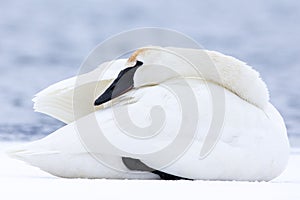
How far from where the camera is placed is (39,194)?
3404mm

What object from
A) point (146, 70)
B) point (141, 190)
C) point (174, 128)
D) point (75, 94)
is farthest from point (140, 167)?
point (141, 190)

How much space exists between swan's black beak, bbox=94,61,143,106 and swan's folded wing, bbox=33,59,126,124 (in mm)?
232

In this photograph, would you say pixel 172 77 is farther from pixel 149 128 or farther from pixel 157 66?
pixel 149 128

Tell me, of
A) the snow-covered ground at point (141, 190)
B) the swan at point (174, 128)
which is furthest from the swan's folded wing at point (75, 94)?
the snow-covered ground at point (141, 190)

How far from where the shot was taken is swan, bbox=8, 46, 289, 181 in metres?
4.46

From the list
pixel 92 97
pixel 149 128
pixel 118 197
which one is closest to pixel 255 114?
pixel 149 128

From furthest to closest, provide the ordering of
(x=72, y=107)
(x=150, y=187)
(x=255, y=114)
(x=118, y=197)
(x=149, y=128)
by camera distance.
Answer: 1. (x=72, y=107)
2. (x=255, y=114)
3. (x=149, y=128)
4. (x=150, y=187)
5. (x=118, y=197)

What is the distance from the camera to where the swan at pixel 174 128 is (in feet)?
14.6

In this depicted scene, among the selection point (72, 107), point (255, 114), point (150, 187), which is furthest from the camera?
point (72, 107)

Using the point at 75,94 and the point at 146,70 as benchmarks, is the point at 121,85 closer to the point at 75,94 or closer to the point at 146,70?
the point at 146,70

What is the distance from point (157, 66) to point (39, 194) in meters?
1.84

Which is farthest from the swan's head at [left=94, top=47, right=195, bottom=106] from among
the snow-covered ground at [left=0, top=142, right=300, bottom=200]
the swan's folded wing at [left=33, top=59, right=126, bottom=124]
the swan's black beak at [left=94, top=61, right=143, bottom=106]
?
the snow-covered ground at [left=0, top=142, right=300, bottom=200]

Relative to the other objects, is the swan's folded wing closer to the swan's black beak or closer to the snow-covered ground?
the swan's black beak

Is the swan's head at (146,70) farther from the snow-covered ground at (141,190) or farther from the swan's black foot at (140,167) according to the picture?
the snow-covered ground at (141,190)
